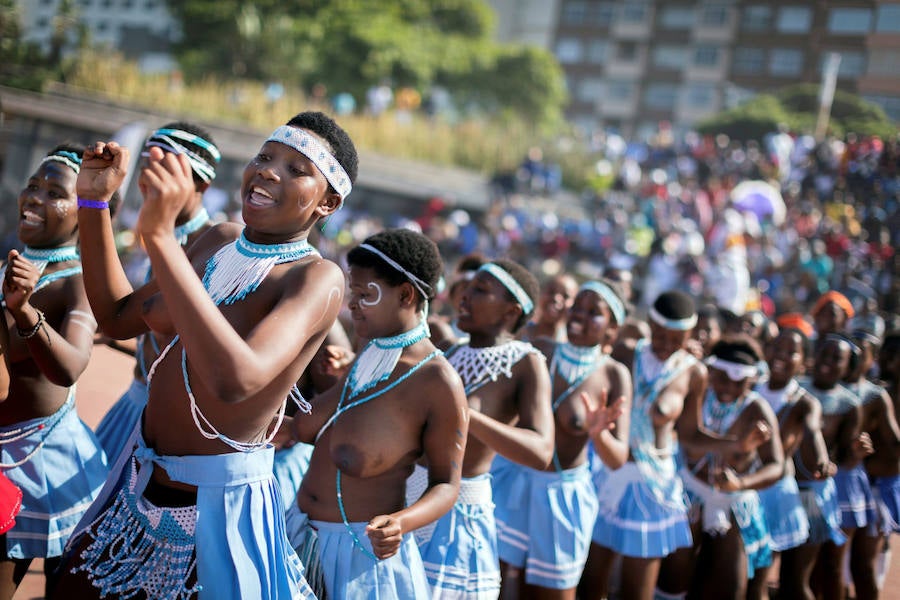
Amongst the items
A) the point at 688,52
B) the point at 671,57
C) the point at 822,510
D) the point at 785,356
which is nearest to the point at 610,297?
the point at 785,356

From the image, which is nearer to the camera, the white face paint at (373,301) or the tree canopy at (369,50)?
the white face paint at (373,301)

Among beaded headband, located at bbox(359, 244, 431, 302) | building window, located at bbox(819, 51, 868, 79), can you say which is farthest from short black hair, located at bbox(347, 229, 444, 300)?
building window, located at bbox(819, 51, 868, 79)

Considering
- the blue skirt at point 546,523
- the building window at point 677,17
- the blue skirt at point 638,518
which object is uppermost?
the building window at point 677,17

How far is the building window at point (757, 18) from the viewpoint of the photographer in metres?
49.3

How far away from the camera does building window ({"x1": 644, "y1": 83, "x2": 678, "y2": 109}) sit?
2083 inches

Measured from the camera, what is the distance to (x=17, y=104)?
55.8 feet

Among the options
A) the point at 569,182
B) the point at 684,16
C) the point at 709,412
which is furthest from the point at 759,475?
the point at 684,16

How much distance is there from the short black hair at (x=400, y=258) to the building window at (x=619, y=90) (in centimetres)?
5446

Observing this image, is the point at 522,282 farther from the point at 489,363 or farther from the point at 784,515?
the point at 784,515

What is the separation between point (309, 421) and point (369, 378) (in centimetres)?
31

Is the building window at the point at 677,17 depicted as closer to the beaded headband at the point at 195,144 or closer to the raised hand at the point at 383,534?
the beaded headband at the point at 195,144

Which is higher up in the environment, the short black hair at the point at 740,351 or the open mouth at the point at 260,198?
the open mouth at the point at 260,198

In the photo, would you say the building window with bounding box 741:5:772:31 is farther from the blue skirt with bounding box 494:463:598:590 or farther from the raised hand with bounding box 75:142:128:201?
the raised hand with bounding box 75:142:128:201

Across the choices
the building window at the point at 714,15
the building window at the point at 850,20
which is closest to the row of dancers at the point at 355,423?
the building window at the point at 850,20
